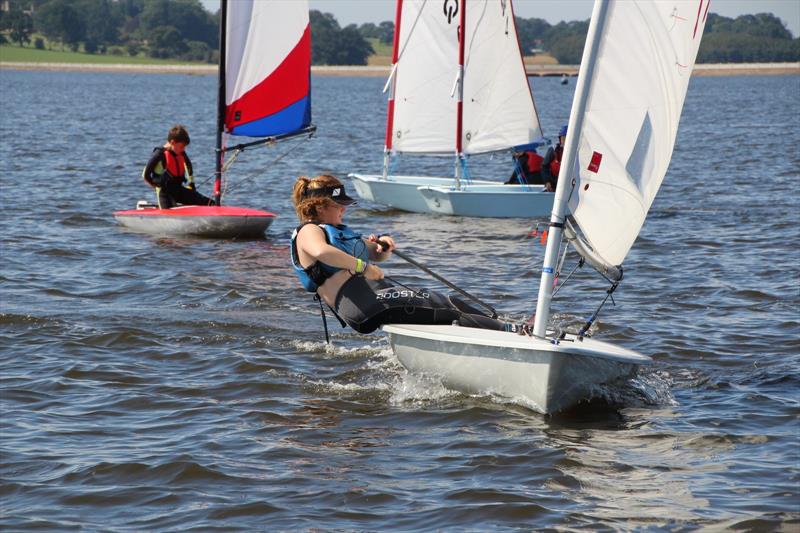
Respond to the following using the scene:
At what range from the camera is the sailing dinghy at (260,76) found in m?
17.4

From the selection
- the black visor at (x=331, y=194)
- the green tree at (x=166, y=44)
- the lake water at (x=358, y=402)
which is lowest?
the lake water at (x=358, y=402)

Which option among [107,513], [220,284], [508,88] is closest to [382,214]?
[508,88]

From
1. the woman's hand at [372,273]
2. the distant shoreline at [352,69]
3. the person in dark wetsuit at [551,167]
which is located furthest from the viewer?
the distant shoreline at [352,69]

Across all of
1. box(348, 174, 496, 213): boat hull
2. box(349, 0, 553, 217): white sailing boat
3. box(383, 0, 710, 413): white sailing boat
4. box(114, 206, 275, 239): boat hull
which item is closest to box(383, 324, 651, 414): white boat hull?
box(383, 0, 710, 413): white sailing boat

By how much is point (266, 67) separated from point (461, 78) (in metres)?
3.54

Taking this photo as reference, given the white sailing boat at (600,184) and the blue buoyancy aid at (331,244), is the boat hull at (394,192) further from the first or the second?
the white sailing boat at (600,184)

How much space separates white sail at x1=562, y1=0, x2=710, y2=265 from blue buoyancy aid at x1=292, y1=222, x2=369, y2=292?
4.90ft

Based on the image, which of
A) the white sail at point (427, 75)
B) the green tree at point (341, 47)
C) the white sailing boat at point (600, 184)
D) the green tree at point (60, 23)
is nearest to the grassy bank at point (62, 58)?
the green tree at point (60, 23)

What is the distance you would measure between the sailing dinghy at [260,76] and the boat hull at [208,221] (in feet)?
1.24

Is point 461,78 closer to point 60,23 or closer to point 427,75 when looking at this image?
point 427,75

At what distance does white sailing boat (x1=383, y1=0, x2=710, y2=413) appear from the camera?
7.58 meters

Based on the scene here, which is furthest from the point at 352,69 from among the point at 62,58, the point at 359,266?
the point at 359,266

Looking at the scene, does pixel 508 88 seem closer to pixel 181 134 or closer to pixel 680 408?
pixel 181 134

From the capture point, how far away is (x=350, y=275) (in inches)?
325
